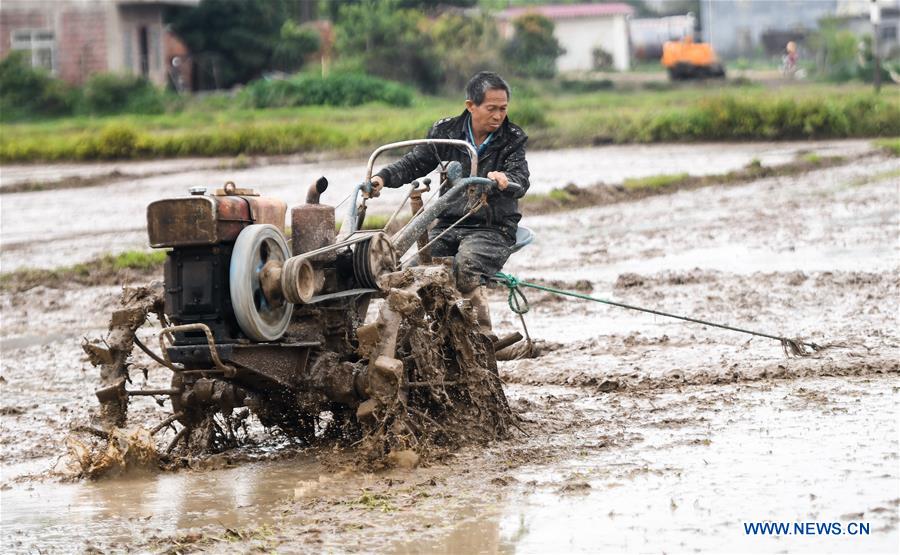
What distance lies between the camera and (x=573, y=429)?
695cm

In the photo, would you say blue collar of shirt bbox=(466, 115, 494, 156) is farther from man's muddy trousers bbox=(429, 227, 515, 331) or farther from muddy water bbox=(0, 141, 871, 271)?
muddy water bbox=(0, 141, 871, 271)

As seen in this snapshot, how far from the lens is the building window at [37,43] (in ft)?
134

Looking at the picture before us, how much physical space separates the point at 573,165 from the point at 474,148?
16.2 m

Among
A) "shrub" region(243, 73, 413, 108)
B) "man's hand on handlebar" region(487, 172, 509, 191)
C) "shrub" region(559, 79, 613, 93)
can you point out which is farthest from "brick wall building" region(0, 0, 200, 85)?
"man's hand on handlebar" region(487, 172, 509, 191)

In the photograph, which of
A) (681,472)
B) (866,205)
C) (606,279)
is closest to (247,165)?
(866,205)

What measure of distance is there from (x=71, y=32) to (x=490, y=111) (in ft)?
119

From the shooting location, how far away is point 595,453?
6.36m

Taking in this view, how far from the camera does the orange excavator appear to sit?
43.7 meters

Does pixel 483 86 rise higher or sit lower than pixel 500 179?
higher

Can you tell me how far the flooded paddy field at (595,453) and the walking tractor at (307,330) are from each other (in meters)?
0.23

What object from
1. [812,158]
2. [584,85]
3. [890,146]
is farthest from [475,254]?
[584,85]

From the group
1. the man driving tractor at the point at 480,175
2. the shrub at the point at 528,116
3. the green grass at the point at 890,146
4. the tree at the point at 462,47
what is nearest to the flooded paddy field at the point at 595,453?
the man driving tractor at the point at 480,175

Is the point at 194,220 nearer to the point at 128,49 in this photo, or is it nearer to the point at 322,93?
the point at 322,93

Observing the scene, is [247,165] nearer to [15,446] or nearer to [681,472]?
[15,446]
